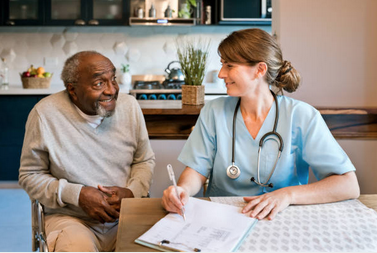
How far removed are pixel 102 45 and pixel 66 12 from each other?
1.94 ft

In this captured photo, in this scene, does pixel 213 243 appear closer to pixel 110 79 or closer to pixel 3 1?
pixel 110 79

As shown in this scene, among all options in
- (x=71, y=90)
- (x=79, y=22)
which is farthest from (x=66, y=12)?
(x=71, y=90)

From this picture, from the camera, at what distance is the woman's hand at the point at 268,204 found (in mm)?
1271

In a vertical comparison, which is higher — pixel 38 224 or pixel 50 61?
pixel 50 61

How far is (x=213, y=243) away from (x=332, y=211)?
46 cm

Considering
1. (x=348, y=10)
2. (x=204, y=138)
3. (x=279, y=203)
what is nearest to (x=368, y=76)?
(x=348, y=10)

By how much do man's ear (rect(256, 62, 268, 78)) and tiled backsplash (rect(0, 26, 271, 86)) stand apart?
350 centimetres

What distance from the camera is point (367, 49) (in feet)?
7.50

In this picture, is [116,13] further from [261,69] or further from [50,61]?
[261,69]

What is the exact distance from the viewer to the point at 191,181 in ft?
5.39

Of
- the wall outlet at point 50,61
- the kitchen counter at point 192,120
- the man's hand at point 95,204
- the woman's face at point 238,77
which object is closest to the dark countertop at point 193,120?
the kitchen counter at point 192,120

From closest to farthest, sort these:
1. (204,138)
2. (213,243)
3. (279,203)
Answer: (213,243), (279,203), (204,138)

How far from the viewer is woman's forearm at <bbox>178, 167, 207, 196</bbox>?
1.60 metres

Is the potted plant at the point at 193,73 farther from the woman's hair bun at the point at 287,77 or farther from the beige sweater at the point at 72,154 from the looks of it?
the woman's hair bun at the point at 287,77
